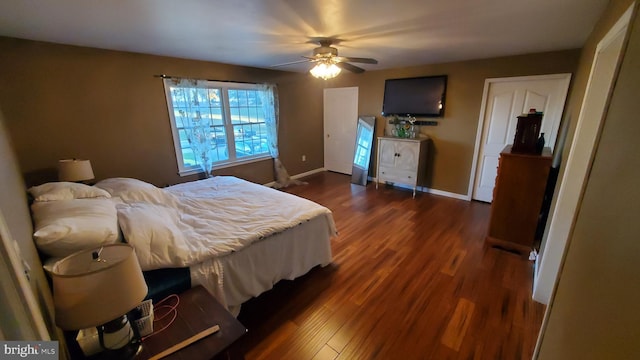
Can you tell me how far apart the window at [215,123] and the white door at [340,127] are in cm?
162

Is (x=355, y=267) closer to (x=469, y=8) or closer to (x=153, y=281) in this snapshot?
(x=153, y=281)

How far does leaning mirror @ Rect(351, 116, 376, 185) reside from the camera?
490 centimetres

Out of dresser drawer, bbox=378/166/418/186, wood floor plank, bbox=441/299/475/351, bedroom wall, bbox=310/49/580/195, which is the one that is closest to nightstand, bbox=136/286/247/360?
wood floor plank, bbox=441/299/475/351

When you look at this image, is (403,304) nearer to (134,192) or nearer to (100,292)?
(100,292)

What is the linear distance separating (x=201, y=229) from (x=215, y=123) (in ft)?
8.31

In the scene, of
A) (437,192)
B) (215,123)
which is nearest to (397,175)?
(437,192)

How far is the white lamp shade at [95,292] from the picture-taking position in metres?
0.80

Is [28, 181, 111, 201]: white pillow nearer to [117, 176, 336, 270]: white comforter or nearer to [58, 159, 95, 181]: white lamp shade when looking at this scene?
[117, 176, 336, 270]: white comforter

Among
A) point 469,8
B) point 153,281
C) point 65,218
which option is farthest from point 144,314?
point 469,8

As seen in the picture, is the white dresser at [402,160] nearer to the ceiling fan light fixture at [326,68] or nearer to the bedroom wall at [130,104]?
the bedroom wall at [130,104]

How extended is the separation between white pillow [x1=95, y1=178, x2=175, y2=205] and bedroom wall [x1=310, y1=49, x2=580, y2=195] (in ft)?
12.9

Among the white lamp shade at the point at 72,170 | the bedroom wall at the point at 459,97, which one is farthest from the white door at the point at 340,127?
the white lamp shade at the point at 72,170

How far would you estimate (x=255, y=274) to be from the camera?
1.90 metres

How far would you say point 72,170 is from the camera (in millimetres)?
2457
